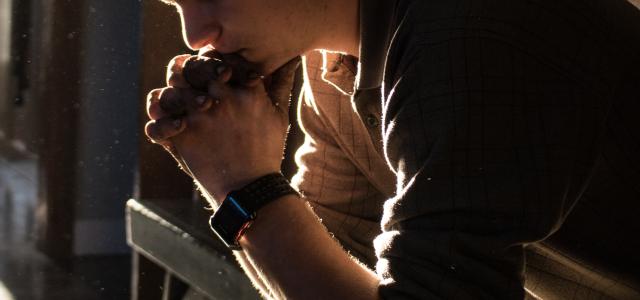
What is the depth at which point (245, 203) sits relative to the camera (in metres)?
1.01

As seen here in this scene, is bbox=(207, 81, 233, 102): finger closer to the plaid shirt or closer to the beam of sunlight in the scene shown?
the plaid shirt

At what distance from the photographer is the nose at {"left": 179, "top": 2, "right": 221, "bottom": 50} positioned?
1.11 m

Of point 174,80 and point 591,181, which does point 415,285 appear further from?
point 174,80

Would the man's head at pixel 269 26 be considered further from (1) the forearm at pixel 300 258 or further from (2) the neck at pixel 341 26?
(1) the forearm at pixel 300 258

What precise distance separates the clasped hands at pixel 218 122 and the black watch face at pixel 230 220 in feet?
0.08

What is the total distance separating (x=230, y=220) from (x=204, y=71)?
19 cm

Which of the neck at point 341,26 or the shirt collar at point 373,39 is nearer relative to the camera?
the shirt collar at point 373,39

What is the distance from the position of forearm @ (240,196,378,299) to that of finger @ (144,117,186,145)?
6.1 inches

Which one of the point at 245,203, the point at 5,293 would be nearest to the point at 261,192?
the point at 245,203

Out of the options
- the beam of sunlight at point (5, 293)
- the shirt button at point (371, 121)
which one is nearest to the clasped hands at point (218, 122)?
the shirt button at point (371, 121)

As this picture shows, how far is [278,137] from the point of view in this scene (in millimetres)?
1124

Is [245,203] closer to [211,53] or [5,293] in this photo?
[211,53]

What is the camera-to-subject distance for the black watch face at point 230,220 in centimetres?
102

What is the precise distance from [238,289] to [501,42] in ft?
2.45
